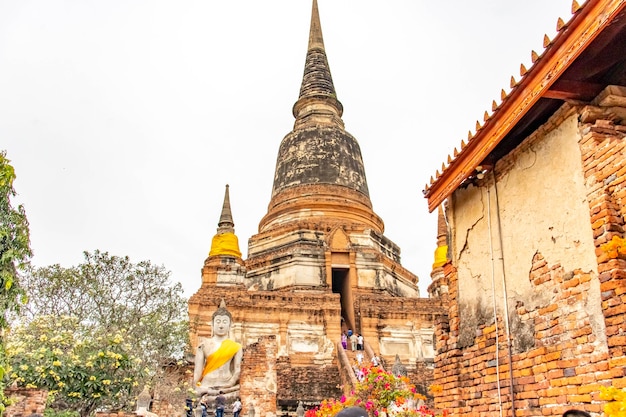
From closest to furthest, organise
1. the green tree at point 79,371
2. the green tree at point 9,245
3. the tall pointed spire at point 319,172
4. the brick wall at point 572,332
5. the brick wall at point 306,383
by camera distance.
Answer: the brick wall at point 572,332 < the green tree at point 9,245 < the green tree at point 79,371 < the brick wall at point 306,383 < the tall pointed spire at point 319,172

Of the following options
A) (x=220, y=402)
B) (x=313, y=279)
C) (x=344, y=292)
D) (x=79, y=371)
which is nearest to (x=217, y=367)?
(x=220, y=402)

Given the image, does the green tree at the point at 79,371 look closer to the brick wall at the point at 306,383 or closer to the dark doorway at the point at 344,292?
the brick wall at the point at 306,383

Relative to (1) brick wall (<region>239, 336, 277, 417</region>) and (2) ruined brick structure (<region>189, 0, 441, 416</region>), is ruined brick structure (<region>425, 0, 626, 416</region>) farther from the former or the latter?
(2) ruined brick structure (<region>189, 0, 441, 416</region>)

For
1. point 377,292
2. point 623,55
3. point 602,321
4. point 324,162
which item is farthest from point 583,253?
point 324,162

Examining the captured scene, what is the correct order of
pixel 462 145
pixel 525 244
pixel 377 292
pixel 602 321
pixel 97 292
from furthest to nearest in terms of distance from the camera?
pixel 377 292 < pixel 97 292 < pixel 462 145 < pixel 525 244 < pixel 602 321

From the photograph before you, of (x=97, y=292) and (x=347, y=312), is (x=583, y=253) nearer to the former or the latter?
(x=97, y=292)

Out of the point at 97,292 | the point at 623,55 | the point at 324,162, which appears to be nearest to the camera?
the point at 623,55

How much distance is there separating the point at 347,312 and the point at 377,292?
1236mm

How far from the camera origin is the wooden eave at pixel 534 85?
421 centimetres

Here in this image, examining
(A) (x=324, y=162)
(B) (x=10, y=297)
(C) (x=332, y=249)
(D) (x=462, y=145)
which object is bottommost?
(B) (x=10, y=297)

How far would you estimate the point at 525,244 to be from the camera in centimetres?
552

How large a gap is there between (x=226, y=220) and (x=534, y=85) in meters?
17.9

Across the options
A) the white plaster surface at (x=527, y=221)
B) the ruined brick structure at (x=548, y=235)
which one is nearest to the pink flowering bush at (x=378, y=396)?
the ruined brick structure at (x=548, y=235)

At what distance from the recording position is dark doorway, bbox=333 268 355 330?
20000 mm
